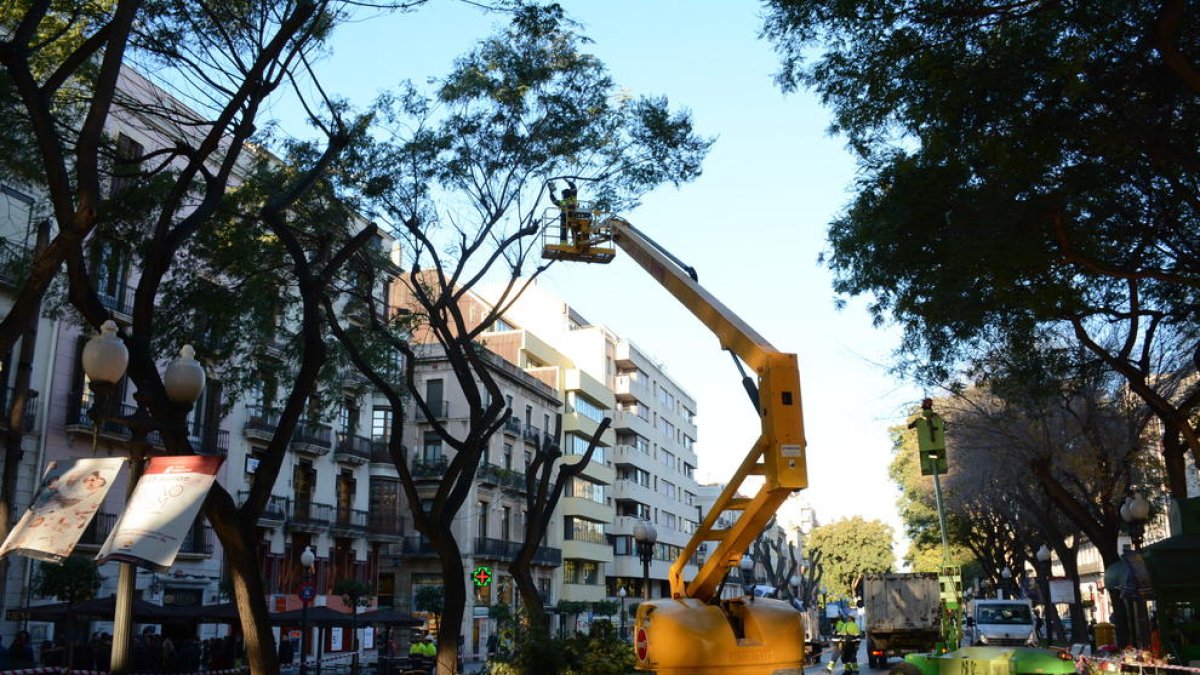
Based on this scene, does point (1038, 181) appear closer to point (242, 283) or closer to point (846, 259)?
Result: point (846, 259)

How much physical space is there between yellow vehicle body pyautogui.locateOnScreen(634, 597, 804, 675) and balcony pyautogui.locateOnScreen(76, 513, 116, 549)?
1888 cm

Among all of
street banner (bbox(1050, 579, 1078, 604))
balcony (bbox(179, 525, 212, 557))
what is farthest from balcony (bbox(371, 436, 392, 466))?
street banner (bbox(1050, 579, 1078, 604))

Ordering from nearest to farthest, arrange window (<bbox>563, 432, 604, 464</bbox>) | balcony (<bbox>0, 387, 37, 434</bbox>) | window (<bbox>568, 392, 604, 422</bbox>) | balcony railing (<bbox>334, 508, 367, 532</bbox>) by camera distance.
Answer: balcony (<bbox>0, 387, 37, 434</bbox>), balcony railing (<bbox>334, 508, 367, 532</bbox>), window (<bbox>563, 432, 604, 464</bbox>), window (<bbox>568, 392, 604, 422</bbox>)

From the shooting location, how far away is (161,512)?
330 inches

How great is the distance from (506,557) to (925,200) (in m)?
41.1

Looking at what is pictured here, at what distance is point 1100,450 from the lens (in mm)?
25031

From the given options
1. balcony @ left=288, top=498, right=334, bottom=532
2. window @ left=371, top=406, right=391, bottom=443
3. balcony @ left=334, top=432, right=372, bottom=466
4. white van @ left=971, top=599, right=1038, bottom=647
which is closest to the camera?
white van @ left=971, top=599, right=1038, bottom=647

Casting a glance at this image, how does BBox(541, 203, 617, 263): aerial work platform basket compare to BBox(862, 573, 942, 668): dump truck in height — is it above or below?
above

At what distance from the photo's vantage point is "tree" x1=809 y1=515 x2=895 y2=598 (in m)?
98.1

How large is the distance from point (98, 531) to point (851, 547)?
81.9 m

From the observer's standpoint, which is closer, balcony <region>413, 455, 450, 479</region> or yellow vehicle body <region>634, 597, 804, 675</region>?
yellow vehicle body <region>634, 597, 804, 675</region>

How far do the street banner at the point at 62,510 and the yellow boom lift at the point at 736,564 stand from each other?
653 centimetres

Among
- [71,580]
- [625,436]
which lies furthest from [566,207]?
[625,436]

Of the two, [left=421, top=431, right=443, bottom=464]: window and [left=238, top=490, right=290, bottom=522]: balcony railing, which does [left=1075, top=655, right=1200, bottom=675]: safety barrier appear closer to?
[left=238, top=490, right=290, bottom=522]: balcony railing
